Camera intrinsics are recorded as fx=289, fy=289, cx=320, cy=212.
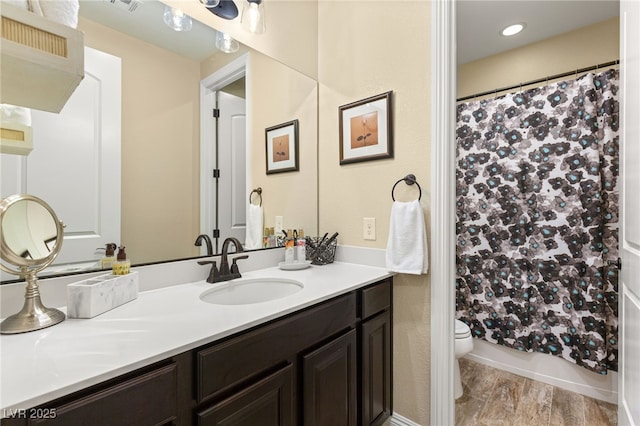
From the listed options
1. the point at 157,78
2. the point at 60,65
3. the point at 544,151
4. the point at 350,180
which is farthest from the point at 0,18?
the point at 544,151

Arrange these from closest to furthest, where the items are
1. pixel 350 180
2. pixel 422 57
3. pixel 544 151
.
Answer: pixel 422 57
pixel 350 180
pixel 544 151

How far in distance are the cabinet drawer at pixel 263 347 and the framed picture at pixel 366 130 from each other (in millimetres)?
818

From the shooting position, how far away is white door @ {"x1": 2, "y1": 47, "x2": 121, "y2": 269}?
2.93ft

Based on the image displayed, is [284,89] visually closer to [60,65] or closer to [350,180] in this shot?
[350,180]

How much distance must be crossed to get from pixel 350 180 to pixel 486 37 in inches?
71.6

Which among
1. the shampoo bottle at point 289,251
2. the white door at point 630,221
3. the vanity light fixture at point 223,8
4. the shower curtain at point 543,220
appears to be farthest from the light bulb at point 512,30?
the shampoo bottle at point 289,251

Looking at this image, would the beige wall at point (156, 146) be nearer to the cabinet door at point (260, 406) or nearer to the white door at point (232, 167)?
the white door at point (232, 167)

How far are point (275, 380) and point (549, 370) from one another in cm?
209

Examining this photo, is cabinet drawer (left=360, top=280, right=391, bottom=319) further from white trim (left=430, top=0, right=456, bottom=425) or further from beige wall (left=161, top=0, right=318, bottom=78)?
beige wall (left=161, top=0, right=318, bottom=78)

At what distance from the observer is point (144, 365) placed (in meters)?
0.62

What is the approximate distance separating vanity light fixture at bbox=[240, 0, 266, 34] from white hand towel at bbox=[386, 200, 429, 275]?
3.81 feet

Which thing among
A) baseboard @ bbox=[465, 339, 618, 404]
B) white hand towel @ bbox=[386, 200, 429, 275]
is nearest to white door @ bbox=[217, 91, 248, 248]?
white hand towel @ bbox=[386, 200, 429, 275]

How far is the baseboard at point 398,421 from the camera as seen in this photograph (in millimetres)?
1446

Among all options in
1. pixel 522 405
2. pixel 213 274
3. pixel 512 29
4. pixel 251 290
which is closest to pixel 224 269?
pixel 213 274
